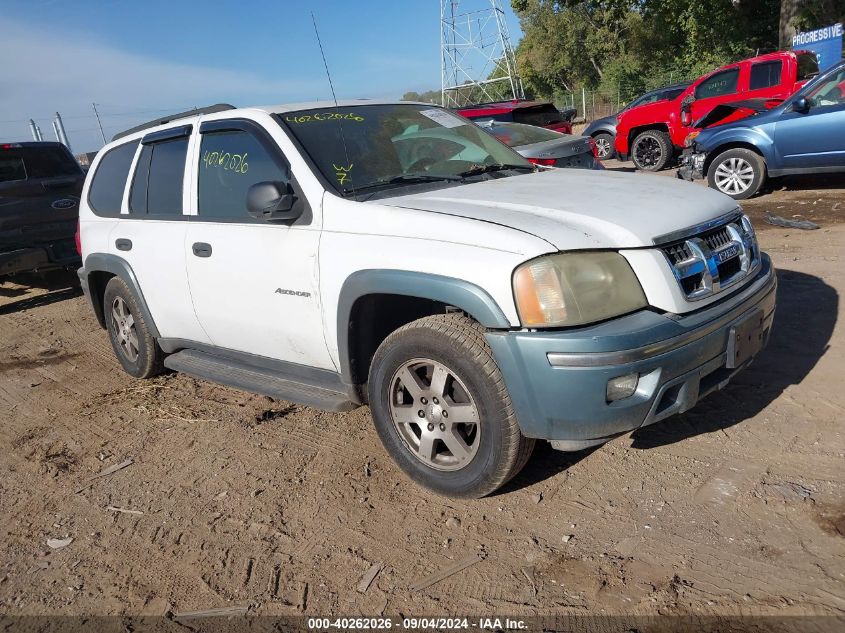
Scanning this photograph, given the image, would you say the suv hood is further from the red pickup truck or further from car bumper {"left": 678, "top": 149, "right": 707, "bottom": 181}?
the red pickup truck

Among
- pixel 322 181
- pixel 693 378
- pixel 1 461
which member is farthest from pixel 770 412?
pixel 1 461

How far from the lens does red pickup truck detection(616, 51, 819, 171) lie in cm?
1220

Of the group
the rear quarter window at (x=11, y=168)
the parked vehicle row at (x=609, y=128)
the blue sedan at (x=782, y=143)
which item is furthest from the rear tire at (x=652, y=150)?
the rear quarter window at (x=11, y=168)

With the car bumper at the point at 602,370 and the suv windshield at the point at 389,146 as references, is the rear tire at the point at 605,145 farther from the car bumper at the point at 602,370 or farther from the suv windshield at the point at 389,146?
the car bumper at the point at 602,370

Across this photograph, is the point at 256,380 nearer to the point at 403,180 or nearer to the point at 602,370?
the point at 403,180

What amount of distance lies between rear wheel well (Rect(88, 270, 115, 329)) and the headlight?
378cm

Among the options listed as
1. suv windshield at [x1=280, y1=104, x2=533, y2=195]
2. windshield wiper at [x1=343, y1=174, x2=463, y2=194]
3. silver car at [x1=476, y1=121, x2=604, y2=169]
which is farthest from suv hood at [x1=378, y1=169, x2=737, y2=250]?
silver car at [x1=476, y1=121, x2=604, y2=169]

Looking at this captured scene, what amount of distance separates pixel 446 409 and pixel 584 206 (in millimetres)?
1062

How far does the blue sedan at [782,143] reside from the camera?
834cm

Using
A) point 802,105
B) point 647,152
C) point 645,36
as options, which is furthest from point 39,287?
point 645,36

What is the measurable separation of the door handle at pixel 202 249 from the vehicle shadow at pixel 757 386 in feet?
6.77

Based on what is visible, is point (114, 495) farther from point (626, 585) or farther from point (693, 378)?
point (693, 378)

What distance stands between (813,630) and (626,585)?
0.57 metres

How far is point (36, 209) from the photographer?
7.93 m
